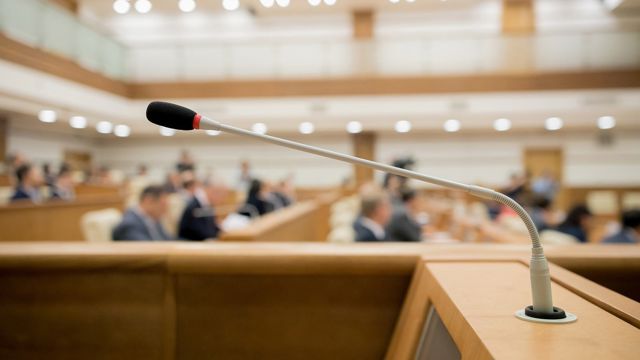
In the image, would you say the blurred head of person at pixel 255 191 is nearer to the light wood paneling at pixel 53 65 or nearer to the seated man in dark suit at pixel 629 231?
the light wood paneling at pixel 53 65

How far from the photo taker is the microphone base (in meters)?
0.93

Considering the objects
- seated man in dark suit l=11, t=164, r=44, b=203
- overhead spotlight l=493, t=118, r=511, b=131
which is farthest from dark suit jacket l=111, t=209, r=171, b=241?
overhead spotlight l=493, t=118, r=511, b=131

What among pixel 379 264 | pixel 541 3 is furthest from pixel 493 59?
pixel 379 264

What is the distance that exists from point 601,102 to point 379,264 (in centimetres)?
1249

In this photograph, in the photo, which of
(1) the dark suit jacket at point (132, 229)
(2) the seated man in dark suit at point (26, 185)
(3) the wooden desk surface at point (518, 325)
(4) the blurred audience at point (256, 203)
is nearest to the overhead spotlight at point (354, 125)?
(4) the blurred audience at point (256, 203)

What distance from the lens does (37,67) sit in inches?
364

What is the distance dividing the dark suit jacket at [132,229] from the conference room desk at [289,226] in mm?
866

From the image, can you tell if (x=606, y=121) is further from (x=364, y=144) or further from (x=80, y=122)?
(x=80, y=122)

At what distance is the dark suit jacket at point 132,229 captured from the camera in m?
4.01

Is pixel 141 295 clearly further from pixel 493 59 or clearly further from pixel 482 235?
pixel 493 59

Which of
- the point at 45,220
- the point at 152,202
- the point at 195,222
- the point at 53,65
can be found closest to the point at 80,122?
the point at 53,65

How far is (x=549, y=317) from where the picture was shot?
3.12 feet

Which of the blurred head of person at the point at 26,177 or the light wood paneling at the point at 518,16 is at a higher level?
the light wood paneling at the point at 518,16

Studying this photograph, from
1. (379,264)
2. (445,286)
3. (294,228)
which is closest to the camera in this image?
(445,286)
